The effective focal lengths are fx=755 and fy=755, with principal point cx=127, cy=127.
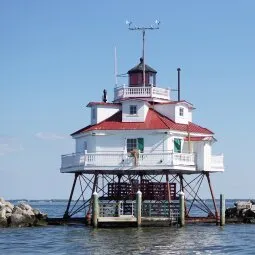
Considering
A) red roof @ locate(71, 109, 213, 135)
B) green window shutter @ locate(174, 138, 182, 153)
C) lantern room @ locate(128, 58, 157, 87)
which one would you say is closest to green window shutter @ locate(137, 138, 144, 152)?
red roof @ locate(71, 109, 213, 135)

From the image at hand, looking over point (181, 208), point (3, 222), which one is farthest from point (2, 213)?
point (181, 208)

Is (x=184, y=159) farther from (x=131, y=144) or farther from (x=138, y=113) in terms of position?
(x=138, y=113)

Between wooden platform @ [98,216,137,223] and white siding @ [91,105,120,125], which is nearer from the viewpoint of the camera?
wooden platform @ [98,216,137,223]

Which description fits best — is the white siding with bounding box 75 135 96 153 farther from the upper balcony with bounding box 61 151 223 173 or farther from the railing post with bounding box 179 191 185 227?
the railing post with bounding box 179 191 185 227

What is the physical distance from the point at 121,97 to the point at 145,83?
2.32 metres

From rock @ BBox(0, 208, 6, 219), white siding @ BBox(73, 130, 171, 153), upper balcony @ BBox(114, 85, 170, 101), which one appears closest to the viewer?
white siding @ BBox(73, 130, 171, 153)

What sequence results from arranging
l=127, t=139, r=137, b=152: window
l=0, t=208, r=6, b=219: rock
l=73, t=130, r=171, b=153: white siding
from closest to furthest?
l=73, t=130, r=171, b=153: white siding, l=127, t=139, r=137, b=152: window, l=0, t=208, r=6, b=219: rock

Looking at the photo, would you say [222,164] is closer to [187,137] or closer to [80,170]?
[187,137]

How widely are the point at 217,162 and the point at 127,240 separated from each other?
13975 mm

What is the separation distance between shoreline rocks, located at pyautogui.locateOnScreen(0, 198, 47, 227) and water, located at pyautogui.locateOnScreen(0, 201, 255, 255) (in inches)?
45.0

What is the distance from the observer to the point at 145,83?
54.8m

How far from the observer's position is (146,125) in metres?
51.1

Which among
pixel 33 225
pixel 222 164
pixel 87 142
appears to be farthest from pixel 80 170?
pixel 222 164

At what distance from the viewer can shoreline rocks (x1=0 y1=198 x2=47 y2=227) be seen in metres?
52.3
